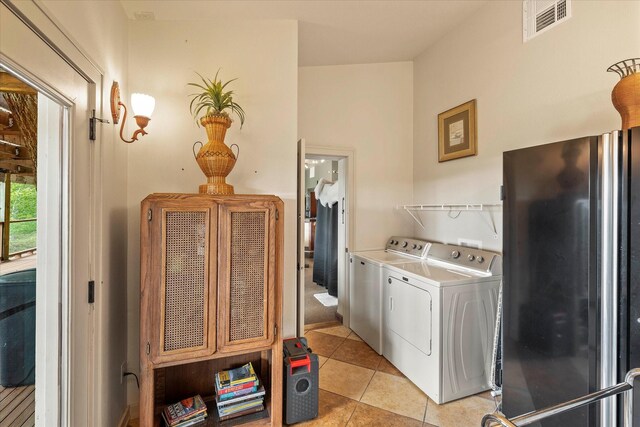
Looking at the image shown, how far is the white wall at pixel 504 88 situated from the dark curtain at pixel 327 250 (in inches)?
63.9

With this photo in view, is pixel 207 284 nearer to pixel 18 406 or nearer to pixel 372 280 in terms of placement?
pixel 18 406

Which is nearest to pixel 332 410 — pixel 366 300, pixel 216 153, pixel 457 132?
pixel 366 300

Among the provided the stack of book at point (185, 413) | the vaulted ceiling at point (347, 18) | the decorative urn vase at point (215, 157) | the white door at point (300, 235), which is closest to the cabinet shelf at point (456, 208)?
the white door at point (300, 235)

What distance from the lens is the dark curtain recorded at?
183 inches

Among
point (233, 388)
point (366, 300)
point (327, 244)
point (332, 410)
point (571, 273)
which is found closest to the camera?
point (571, 273)

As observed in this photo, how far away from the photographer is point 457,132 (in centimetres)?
285

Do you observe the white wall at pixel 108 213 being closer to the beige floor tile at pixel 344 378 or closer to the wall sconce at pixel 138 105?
the wall sconce at pixel 138 105

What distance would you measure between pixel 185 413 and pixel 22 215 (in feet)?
4.57

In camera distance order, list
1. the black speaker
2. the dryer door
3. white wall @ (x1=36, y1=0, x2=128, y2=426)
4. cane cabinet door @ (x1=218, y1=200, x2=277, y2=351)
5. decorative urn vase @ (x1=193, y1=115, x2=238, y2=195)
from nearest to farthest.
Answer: white wall @ (x1=36, y1=0, x2=128, y2=426)
cane cabinet door @ (x1=218, y1=200, x2=277, y2=351)
decorative urn vase @ (x1=193, y1=115, x2=238, y2=195)
the black speaker
the dryer door

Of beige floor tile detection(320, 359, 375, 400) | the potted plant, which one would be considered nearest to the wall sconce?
the potted plant

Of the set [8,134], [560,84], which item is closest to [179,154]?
[8,134]

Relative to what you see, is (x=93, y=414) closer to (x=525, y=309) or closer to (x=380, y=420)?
(x=380, y=420)

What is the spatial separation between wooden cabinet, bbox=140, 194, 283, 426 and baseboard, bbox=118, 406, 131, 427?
214 millimetres

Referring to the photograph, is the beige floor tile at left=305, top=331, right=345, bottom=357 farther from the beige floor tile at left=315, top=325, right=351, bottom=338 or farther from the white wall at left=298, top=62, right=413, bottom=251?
the white wall at left=298, top=62, right=413, bottom=251
